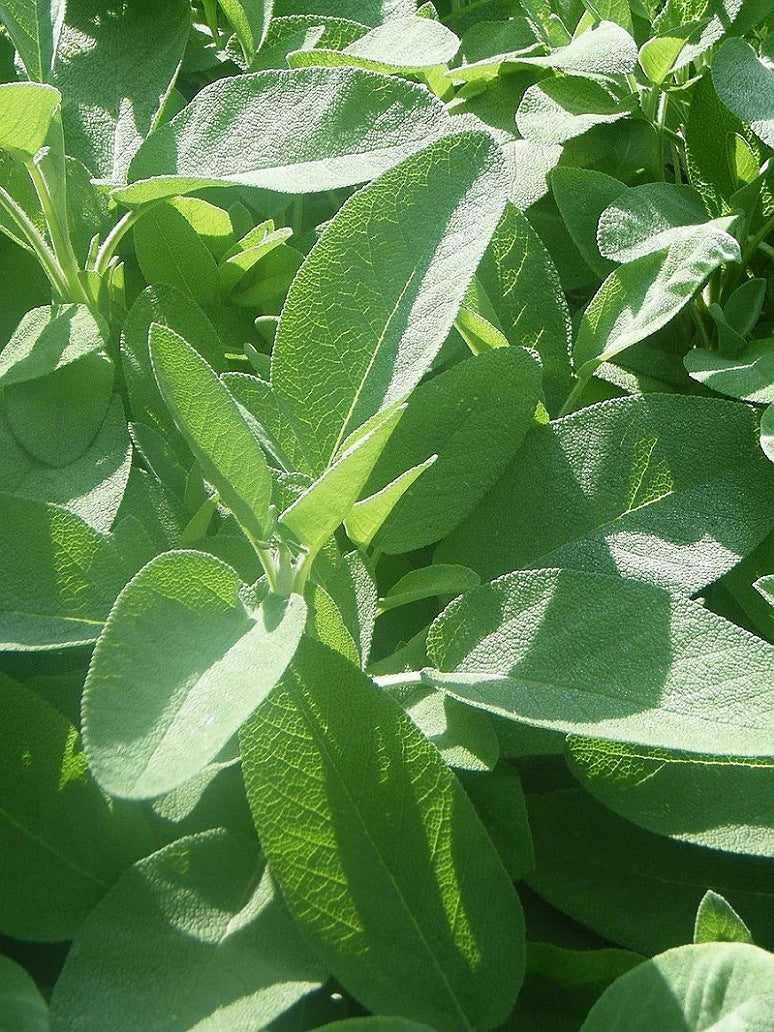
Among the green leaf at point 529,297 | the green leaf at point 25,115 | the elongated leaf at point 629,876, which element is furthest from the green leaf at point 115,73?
the elongated leaf at point 629,876

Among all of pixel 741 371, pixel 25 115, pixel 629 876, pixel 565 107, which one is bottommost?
pixel 629 876

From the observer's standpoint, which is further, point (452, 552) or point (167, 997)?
point (452, 552)

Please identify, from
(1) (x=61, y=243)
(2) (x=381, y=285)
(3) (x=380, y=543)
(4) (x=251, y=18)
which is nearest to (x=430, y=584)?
(3) (x=380, y=543)

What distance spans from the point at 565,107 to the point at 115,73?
0.29 metres

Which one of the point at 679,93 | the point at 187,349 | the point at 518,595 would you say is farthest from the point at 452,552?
the point at 679,93

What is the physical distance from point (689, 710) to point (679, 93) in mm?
458

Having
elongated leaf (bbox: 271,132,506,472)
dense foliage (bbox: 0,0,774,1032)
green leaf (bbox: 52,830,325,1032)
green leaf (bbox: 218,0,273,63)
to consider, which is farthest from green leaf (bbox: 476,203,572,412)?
green leaf (bbox: 52,830,325,1032)

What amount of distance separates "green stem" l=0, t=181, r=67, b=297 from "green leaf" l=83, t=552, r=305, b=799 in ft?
0.79

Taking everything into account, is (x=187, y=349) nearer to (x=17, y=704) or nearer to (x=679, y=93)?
(x=17, y=704)

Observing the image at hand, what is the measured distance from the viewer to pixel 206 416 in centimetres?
40

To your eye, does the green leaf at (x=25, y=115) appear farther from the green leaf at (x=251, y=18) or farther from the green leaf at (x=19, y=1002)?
the green leaf at (x=19, y=1002)

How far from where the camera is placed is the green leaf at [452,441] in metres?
0.52

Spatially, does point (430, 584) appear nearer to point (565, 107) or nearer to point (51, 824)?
point (51, 824)

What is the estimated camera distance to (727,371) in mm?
560
